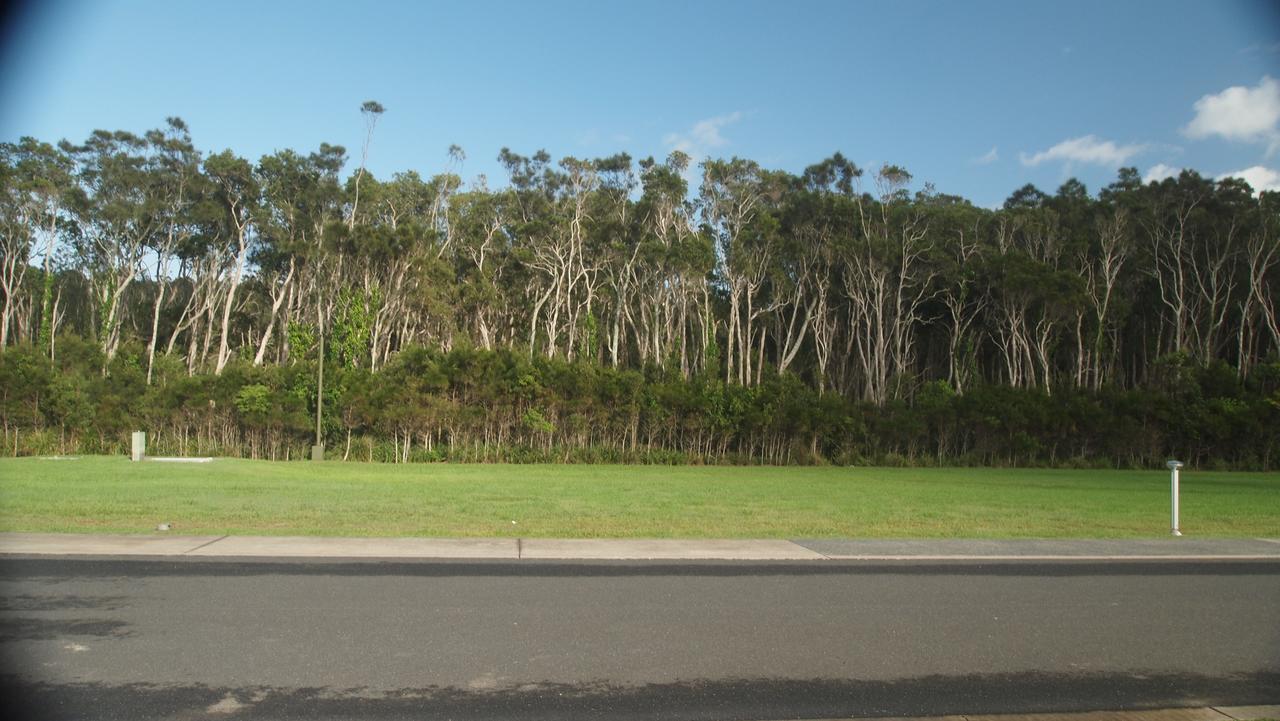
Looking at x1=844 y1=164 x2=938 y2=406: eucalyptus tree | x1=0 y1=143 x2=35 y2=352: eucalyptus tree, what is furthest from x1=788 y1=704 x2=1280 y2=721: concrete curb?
x1=0 y1=143 x2=35 y2=352: eucalyptus tree

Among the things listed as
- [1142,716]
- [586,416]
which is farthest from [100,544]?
[586,416]

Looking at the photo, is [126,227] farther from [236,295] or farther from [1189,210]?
[1189,210]

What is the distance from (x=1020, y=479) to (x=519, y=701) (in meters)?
31.5

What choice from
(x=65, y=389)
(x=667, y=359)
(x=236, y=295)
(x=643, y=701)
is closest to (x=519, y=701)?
(x=643, y=701)

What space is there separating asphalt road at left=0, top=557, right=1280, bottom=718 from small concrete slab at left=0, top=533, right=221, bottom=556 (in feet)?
1.98

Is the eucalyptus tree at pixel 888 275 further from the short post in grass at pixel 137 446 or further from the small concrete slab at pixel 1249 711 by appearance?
the small concrete slab at pixel 1249 711

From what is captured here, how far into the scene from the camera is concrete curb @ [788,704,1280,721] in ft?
17.6

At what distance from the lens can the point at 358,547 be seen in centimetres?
1148

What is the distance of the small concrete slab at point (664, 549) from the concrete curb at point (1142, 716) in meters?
5.77

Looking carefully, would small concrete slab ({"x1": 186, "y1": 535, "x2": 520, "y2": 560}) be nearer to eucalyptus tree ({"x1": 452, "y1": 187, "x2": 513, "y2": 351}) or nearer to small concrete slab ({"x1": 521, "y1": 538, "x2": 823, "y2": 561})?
small concrete slab ({"x1": 521, "y1": 538, "x2": 823, "y2": 561})

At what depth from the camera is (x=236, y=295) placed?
2621 inches

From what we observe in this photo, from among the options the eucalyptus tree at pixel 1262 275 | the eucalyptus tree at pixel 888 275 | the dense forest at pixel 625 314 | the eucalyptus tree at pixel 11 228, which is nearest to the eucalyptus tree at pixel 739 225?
the dense forest at pixel 625 314

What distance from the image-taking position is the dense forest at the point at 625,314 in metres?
43.2

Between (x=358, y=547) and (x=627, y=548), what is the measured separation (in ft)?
12.0
